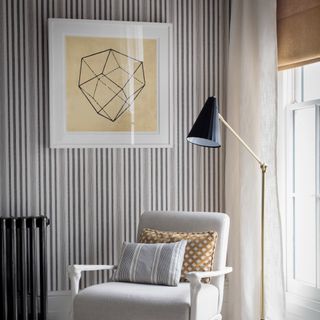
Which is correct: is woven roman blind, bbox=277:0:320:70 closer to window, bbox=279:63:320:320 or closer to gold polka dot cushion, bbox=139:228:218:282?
window, bbox=279:63:320:320

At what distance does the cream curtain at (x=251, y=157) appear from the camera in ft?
13.4

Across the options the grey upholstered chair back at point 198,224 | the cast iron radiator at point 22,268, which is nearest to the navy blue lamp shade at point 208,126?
the grey upholstered chair back at point 198,224

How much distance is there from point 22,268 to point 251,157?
60.8 inches

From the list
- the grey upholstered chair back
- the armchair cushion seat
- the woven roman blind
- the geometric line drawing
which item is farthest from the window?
the geometric line drawing

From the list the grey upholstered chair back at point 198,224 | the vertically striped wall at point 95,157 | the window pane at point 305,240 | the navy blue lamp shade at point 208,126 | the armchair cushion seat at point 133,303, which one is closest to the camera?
the armchair cushion seat at point 133,303

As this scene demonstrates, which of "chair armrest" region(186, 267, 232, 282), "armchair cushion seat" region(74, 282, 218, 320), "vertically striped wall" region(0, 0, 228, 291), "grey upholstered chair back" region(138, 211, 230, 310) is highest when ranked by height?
"vertically striped wall" region(0, 0, 228, 291)

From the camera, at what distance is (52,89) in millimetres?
4363

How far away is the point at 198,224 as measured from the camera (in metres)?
4.06

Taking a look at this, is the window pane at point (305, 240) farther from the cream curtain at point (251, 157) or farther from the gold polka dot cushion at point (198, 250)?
the gold polka dot cushion at point (198, 250)

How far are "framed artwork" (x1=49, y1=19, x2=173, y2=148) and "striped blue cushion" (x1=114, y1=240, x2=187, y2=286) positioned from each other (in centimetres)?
86

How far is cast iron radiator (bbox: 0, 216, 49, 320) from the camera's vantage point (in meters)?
4.16

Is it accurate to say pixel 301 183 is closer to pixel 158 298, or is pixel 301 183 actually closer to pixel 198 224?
pixel 198 224

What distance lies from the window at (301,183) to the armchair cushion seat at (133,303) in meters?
0.71

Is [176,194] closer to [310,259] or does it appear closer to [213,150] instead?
[213,150]
